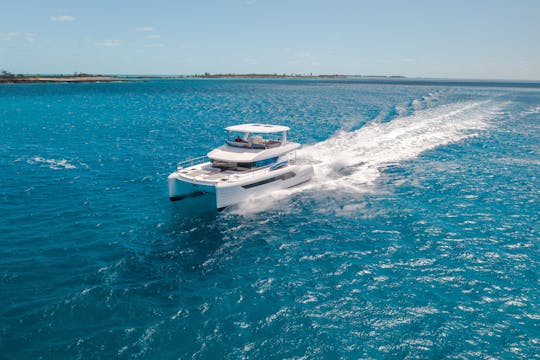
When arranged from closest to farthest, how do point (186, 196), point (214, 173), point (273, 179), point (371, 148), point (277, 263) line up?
point (277, 263), point (186, 196), point (214, 173), point (273, 179), point (371, 148)

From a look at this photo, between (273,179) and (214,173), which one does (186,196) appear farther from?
(273,179)

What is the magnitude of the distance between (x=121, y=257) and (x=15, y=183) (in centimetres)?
1850

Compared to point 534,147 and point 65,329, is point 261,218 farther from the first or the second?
point 534,147

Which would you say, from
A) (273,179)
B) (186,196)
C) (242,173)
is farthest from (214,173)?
(273,179)

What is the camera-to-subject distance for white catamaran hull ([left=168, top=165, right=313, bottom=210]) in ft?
86.3

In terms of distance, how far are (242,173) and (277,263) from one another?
10.7m

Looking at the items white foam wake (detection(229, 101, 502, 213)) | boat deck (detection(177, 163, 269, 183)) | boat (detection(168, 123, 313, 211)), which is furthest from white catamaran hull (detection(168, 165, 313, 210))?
white foam wake (detection(229, 101, 502, 213))

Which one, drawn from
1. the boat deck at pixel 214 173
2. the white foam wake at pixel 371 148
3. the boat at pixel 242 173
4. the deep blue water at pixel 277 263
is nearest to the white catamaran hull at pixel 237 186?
the boat at pixel 242 173

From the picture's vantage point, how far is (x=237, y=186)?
26.9 metres

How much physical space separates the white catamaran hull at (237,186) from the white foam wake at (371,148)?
781mm

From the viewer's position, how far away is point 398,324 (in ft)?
49.6

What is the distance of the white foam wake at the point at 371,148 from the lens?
32.6m

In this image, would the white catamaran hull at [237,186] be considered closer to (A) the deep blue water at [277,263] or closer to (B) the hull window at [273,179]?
(B) the hull window at [273,179]

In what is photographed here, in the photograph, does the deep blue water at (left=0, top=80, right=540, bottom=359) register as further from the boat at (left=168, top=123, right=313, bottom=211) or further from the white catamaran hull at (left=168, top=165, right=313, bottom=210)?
the boat at (left=168, top=123, right=313, bottom=211)
